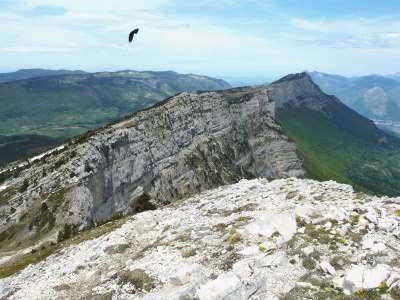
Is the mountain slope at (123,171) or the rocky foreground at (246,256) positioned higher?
the rocky foreground at (246,256)

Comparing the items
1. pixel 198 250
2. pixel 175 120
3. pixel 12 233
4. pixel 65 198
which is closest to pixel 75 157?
pixel 65 198

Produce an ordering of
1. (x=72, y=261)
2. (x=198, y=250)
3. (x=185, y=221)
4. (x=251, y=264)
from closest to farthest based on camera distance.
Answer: (x=251, y=264) < (x=198, y=250) < (x=72, y=261) < (x=185, y=221)

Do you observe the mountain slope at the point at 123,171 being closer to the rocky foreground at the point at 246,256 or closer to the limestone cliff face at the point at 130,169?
the limestone cliff face at the point at 130,169

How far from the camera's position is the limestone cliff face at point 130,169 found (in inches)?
3538

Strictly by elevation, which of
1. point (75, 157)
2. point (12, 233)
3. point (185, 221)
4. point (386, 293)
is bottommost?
point (12, 233)

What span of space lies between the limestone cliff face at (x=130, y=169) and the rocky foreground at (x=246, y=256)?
2972 centimetres

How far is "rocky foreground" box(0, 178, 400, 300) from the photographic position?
84.7 ft

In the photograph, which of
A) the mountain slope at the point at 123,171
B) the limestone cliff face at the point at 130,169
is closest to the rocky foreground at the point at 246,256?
the mountain slope at the point at 123,171

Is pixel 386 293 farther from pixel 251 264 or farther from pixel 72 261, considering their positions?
pixel 72 261

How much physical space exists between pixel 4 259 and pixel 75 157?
131 feet

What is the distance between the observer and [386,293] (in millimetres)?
23500

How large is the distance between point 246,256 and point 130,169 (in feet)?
331

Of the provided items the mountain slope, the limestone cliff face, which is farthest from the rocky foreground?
the limestone cliff face

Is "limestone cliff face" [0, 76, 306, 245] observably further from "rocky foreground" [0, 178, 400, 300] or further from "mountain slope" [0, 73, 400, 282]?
"rocky foreground" [0, 178, 400, 300]
